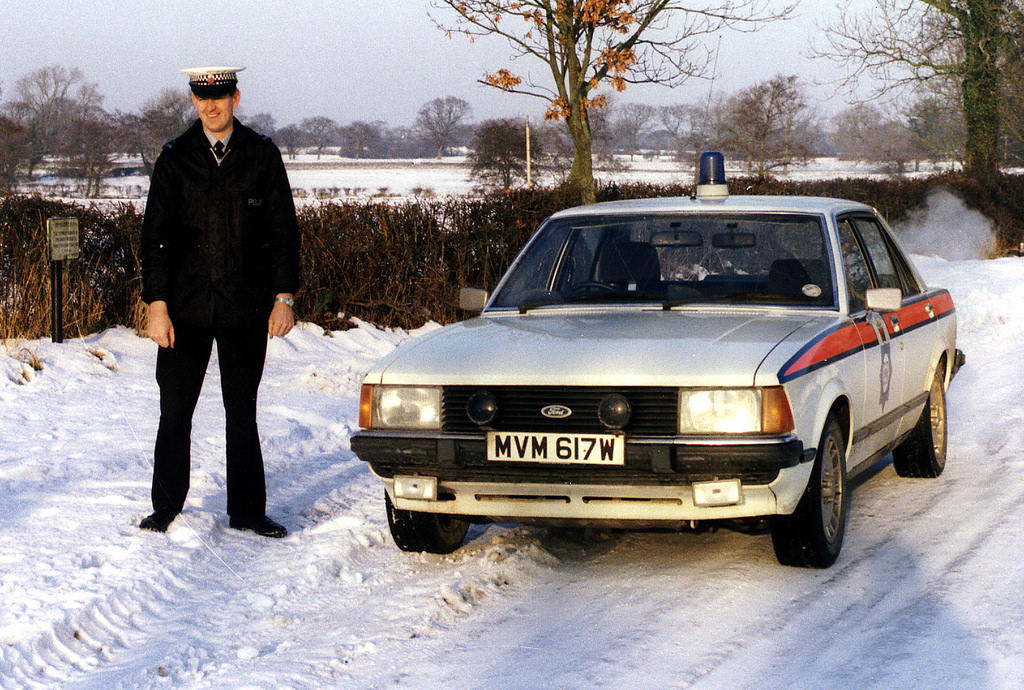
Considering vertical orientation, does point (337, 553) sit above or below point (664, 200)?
below

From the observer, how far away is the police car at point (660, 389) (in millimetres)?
4805

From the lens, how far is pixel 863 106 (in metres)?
37.5

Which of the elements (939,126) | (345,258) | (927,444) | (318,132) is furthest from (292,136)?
(927,444)

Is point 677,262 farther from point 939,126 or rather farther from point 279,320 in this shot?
point 939,126

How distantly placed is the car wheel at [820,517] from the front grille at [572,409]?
727 mm

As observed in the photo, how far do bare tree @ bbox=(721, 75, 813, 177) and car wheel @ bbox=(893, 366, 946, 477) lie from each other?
44776mm

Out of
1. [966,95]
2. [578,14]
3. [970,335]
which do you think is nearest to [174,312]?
[970,335]

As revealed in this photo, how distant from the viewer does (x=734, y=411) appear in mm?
4801

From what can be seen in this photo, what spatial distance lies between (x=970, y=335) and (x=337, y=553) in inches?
425

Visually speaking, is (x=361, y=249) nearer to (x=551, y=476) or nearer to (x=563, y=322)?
(x=563, y=322)

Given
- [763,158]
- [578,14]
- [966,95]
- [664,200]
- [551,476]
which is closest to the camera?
[551,476]

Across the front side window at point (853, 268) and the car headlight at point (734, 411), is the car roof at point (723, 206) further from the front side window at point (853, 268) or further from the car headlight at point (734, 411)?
the car headlight at point (734, 411)

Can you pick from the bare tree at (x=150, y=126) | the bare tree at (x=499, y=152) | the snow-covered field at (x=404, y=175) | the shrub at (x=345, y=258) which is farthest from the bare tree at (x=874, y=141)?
the shrub at (x=345, y=258)

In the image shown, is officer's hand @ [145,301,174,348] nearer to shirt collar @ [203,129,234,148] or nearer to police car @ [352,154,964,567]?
shirt collar @ [203,129,234,148]
